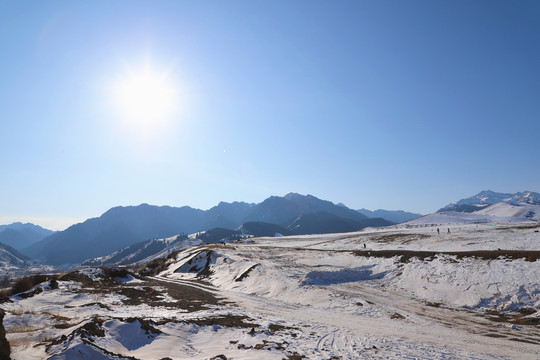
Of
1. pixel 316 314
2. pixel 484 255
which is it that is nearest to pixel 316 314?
pixel 316 314

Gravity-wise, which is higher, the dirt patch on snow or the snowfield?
the dirt patch on snow

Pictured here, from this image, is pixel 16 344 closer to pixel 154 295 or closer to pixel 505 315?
pixel 154 295

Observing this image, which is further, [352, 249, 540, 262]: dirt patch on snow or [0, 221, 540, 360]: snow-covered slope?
[352, 249, 540, 262]: dirt patch on snow

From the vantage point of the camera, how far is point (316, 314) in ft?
77.9

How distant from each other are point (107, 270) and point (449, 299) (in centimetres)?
4995

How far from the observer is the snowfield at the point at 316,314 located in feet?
45.1

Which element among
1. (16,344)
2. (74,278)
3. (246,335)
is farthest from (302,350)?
(74,278)

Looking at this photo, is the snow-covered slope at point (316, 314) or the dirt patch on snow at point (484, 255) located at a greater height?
the dirt patch on snow at point (484, 255)

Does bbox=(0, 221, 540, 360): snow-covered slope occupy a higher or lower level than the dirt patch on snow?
lower

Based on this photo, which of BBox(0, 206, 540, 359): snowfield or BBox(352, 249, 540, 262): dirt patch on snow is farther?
BBox(352, 249, 540, 262): dirt patch on snow

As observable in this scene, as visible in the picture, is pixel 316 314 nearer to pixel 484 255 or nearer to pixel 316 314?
pixel 316 314

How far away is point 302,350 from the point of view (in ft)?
47.0

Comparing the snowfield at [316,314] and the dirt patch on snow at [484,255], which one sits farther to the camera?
the dirt patch on snow at [484,255]

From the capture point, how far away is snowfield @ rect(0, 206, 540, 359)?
542 inches
